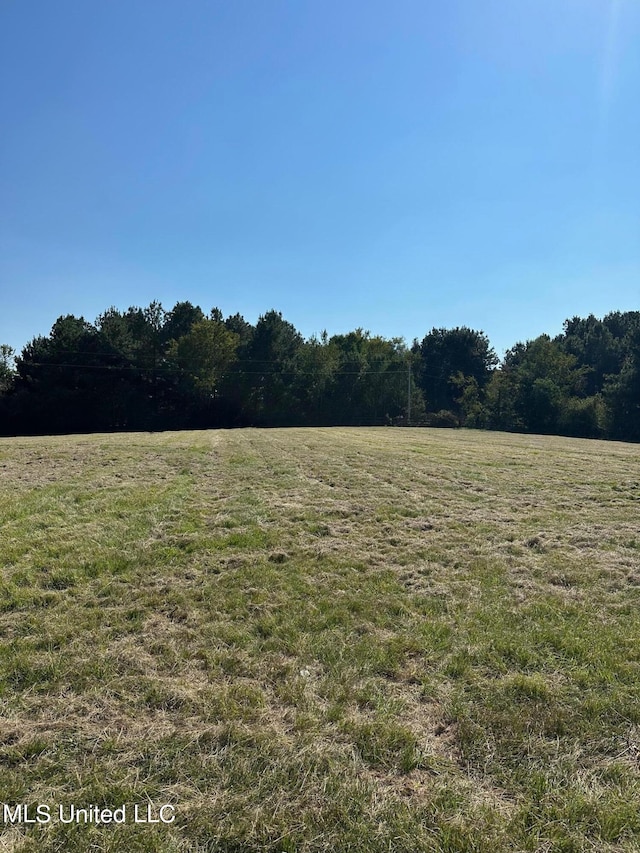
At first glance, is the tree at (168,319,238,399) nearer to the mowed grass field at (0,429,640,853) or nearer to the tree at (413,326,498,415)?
the tree at (413,326,498,415)

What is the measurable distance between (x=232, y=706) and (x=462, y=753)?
135 cm

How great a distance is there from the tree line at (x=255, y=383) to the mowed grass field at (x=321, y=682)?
34.2 meters

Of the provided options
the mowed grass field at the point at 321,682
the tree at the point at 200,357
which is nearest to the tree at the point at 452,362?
the tree at the point at 200,357

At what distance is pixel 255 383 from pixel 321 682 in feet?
136

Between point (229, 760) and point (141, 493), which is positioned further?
point (141, 493)

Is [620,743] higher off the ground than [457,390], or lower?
lower

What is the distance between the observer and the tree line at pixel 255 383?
35.8 metres

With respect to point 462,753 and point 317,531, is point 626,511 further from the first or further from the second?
point 462,753

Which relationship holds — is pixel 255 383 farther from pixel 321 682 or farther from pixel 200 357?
pixel 321 682

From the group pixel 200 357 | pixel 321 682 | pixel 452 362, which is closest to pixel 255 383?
pixel 200 357

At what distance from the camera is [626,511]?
24.2 feet

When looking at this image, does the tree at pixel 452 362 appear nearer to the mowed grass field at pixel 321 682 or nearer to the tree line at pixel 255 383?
the tree line at pixel 255 383

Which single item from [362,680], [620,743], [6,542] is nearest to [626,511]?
[620,743]

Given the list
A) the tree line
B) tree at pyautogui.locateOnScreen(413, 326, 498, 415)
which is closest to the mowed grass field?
the tree line
